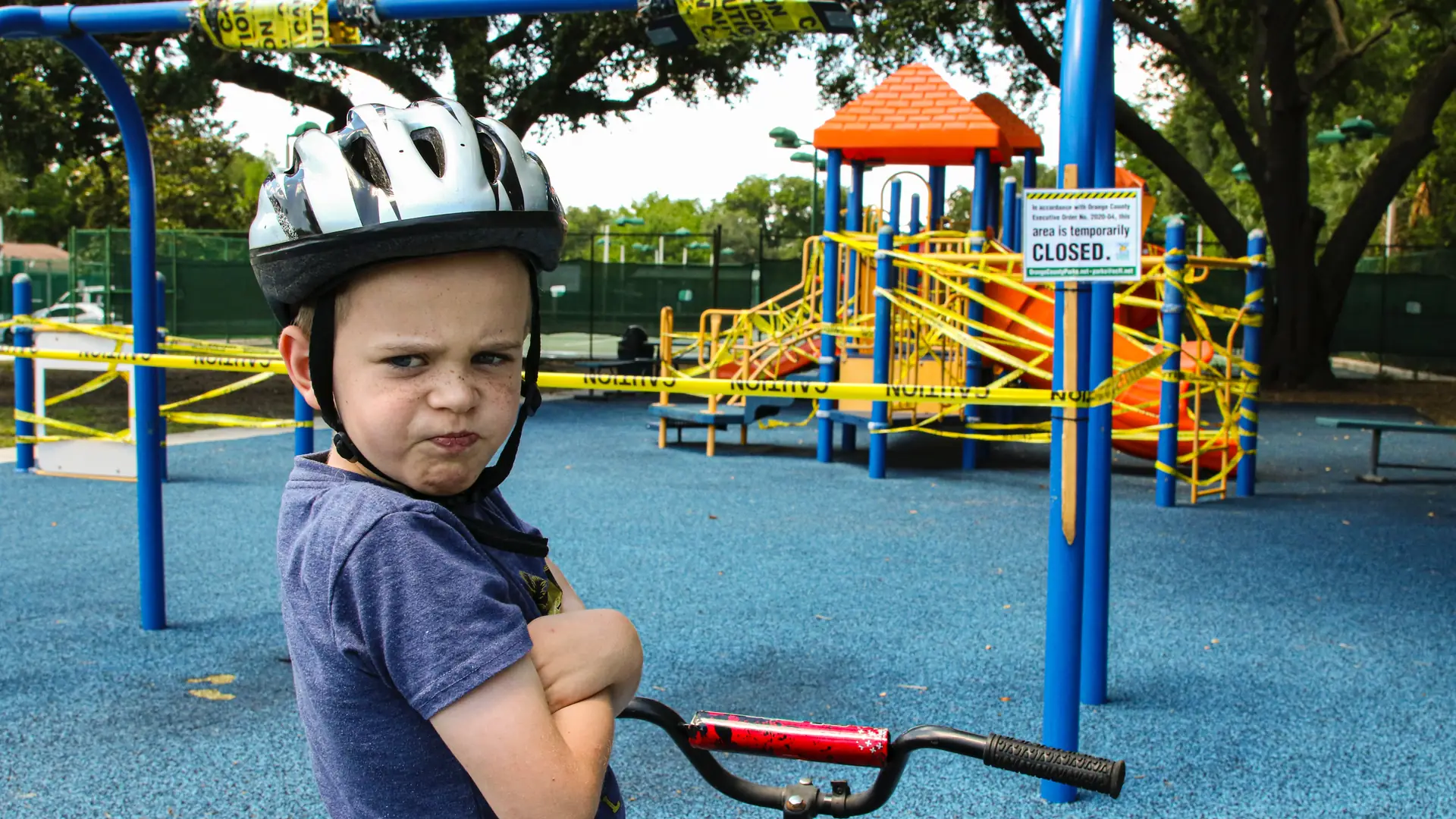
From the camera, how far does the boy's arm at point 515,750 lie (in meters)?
1.03

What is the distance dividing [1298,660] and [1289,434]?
9.47m

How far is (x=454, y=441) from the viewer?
1.18 meters

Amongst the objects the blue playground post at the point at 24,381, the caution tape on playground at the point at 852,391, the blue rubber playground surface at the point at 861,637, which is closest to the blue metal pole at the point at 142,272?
the blue rubber playground surface at the point at 861,637

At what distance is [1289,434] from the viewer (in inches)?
531

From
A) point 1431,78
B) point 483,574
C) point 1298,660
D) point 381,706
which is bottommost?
point 1298,660

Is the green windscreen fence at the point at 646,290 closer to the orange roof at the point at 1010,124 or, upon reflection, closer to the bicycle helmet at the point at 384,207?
the orange roof at the point at 1010,124

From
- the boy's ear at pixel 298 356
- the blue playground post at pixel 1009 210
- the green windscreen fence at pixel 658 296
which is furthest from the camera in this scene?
the green windscreen fence at pixel 658 296

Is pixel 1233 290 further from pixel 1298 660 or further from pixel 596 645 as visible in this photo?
pixel 596 645

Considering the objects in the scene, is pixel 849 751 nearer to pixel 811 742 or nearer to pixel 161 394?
pixel 811 742

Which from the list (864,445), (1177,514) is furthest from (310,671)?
(864,445)

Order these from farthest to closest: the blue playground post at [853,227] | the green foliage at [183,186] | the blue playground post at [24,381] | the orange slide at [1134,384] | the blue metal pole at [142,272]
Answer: the green foliage at [183,186] < the blue playground post at [853,227] < the orange slide at [1134,384] < the blue playground post at [24,381] < the blue metal pole at [142,272]

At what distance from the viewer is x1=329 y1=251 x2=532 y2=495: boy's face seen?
1143 millimetres

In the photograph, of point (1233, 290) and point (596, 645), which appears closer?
point (596, 645)

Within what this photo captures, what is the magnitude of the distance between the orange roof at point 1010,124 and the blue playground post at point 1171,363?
6.07 meters
